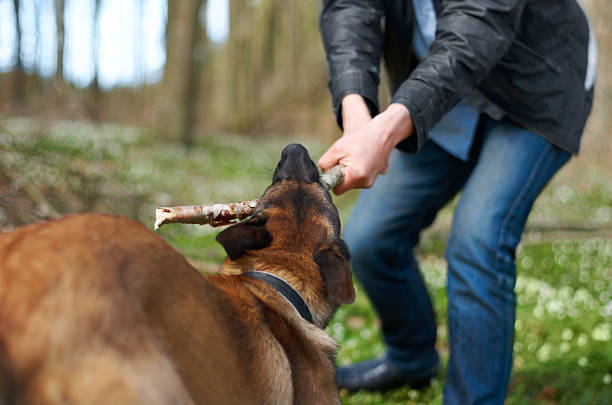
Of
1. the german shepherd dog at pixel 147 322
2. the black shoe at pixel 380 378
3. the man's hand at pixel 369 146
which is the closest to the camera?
the german shepherd dog at pixel 147 322

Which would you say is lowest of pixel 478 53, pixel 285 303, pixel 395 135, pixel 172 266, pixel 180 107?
pixel 180 107

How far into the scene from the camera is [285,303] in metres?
2.46

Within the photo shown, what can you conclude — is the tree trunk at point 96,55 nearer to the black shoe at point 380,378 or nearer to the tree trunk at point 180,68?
the tree trunk at point 180,68

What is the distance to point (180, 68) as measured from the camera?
15359 mm

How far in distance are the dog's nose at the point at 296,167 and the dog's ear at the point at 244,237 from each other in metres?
0.29

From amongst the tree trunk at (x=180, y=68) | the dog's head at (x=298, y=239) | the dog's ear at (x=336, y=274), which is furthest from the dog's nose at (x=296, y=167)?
the tree trunk at (x=180, y=68)

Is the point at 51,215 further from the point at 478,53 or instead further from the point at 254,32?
the point at 254,32

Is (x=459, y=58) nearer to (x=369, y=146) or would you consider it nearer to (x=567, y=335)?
(x=369, y=146)

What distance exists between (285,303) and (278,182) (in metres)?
0.68

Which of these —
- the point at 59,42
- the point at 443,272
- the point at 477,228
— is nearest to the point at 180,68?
the point at 59,42

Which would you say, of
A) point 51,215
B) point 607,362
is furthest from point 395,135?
point 51,215

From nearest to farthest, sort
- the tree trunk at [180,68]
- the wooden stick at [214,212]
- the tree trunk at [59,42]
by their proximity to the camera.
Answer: the wooden stick at [214,212], the tree trunk at [59,42], the tree trunk at [180,68]

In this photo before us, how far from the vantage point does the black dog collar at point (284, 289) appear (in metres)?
A: 2.46

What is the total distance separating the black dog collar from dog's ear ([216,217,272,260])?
0.55 ft
